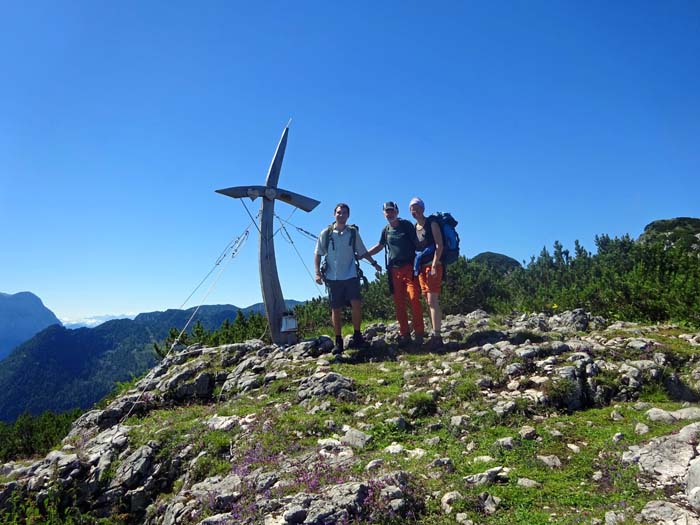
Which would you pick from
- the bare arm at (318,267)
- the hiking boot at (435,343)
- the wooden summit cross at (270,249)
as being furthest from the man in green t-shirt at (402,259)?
the wooden summit cross at (270,249)

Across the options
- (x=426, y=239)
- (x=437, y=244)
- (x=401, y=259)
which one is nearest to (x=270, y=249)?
(x=401, y=259)

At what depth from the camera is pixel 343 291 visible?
32.4 ft

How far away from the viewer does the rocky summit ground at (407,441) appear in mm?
4125

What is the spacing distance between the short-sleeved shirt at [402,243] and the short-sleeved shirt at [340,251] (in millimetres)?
766

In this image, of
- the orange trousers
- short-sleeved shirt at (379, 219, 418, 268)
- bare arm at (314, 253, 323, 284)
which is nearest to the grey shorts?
bare arm at (314, 253, 323, 284)

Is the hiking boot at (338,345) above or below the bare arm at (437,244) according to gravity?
below

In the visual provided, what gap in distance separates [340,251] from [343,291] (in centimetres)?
94

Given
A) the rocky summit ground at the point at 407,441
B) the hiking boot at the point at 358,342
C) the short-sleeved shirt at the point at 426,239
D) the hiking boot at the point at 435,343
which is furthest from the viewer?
the hiking boot at the point at 358,342

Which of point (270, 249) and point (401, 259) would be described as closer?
point (401, 259)

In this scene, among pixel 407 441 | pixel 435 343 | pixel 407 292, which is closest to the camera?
pixel 407 441

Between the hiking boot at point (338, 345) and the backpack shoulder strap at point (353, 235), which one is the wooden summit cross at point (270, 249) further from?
the backpack shoulder strap at point (353, 235)

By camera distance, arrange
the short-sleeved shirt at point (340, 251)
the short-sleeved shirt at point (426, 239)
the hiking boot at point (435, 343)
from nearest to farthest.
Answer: the short-sleeved shirt at point (426, 239) < the hiking boot at point (435, 343) < the short-sleeved shirt at point (340, 251)

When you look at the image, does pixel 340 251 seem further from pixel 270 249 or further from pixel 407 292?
pixel 270 249

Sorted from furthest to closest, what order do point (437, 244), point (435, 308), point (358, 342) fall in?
point (358, 342) < point (435, 308) < point (437, 244)
